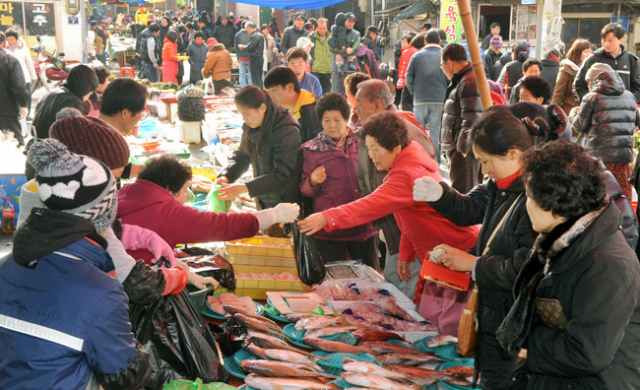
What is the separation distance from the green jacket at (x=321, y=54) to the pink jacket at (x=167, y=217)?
9298 millimetres

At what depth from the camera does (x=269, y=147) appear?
164 inches

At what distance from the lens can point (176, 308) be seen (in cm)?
242

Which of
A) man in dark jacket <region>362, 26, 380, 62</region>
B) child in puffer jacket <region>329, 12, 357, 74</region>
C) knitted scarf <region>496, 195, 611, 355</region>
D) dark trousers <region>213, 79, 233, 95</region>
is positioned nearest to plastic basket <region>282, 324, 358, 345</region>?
knitted scarf <region>496, 195, 611, 355</region>

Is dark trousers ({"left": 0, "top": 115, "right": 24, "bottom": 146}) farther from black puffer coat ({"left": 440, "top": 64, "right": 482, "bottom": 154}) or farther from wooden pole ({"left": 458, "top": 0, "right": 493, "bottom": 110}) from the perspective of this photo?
wooden pole ({"left": 458, "top": 0, "right": 493, "bottom": 110})

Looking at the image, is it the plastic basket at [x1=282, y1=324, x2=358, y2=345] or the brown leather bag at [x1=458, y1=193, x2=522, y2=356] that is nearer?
the brown leather bag at [x1=458, y1=193, x2=522, y2=356]

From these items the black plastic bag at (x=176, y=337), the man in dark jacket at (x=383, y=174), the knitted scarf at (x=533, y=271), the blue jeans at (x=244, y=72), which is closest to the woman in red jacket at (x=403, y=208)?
the man in dark jacket at (x=383, y=174)

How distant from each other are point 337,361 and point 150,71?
15065mm

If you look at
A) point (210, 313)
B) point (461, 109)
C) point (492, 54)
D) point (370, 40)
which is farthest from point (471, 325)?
point (370, 40)

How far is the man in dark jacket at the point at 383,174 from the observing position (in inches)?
150

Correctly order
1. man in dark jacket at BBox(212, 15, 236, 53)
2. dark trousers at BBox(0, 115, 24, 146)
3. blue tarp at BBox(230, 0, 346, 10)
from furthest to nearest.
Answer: man in dark jacket at BBox(212, 15, 236, 53) < dark trousers at BBox(0, 115, 24, 146) < blue tarp at BBox(230, 0, 346, 10)

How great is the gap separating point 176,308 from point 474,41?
7.04 ft

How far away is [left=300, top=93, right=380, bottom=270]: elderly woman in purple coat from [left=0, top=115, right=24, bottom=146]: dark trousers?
5871 mm

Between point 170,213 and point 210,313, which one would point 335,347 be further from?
point 170,213

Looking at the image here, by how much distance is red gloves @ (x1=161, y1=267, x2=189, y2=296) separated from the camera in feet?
7.55
